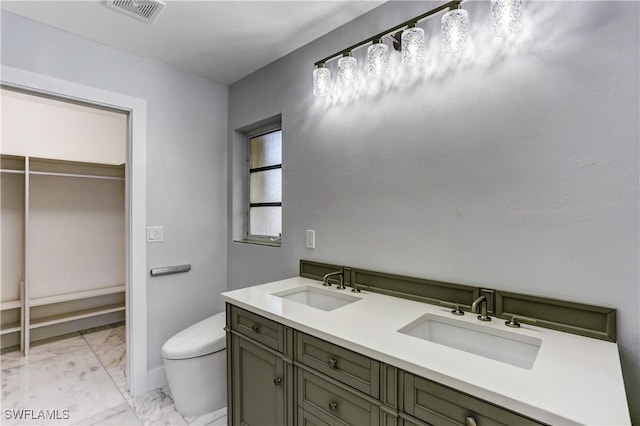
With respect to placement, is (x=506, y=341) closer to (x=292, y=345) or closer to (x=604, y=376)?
(x=604, y=376)

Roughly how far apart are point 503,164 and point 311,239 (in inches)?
46.4

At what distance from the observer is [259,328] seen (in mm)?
1467

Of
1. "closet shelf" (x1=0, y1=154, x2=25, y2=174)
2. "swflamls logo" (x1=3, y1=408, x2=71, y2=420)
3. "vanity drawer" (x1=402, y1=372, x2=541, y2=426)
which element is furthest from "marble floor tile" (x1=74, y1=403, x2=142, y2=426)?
"closet shelf" (x1=0, y1=154, x2=25, y2=174)

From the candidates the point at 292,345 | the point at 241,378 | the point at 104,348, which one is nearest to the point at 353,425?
the point at 292,345

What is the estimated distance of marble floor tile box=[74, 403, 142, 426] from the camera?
1876 millimetres

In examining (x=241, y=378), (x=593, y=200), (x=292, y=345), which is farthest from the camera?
(x=241, y=378)

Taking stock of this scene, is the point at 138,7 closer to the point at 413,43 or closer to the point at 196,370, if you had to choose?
the point at 413,43

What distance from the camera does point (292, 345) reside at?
1295 millimetres

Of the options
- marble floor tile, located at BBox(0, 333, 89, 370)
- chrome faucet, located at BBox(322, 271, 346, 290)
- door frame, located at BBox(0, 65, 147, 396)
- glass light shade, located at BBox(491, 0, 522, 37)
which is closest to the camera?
glass light shade, located at BBox(491, 0, 522, 37)

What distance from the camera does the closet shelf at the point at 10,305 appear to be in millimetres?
2691

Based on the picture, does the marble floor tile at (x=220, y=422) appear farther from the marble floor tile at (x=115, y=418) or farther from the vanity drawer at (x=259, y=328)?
the vanity drawer at (x=259, y=328)

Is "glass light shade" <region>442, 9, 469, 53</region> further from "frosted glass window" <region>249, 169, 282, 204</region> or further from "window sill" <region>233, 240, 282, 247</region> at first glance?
"window sill" <region>233, 240, 282, 247</region>

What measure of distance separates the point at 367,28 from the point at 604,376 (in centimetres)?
179

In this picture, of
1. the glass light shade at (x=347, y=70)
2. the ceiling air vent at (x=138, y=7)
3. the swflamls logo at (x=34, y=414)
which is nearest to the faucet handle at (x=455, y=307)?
the glass light shade at (x=347, y=70)
